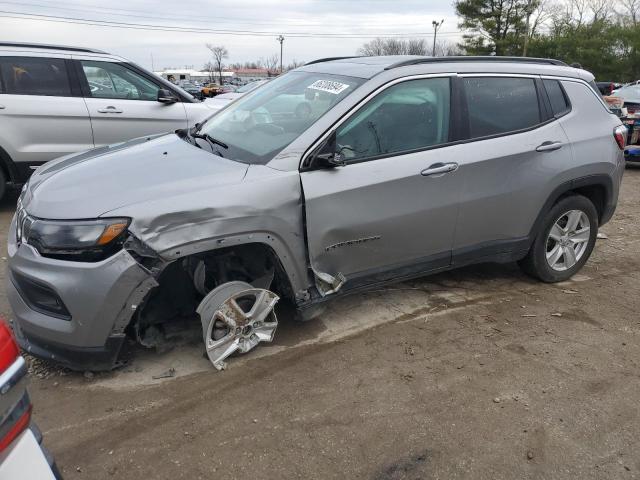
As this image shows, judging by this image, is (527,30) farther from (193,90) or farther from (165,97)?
(165,97)

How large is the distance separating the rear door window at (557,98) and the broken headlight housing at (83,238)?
11.1 feet

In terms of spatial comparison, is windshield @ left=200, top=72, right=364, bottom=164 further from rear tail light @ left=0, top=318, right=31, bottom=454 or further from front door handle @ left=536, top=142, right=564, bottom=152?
rear tail light @ left=0, top=318, right=31, bottom=454

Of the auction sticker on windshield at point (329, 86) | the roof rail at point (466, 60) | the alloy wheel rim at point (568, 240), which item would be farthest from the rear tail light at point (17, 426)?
the alloy wheel rim at point (568, 240)

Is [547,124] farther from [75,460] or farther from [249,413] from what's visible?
[75,460]

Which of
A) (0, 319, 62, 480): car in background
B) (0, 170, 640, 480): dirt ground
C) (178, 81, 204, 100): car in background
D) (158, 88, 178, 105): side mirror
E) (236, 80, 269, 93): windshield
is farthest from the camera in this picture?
(178, 81, 204, 100): car in background

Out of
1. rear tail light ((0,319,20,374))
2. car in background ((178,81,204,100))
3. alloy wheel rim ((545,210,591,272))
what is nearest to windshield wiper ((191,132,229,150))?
rear tail light ((0,319,20,374))

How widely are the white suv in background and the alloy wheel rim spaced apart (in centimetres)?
403

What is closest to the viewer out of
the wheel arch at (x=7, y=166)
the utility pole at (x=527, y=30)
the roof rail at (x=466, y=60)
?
the roof rail at (x=466, y=60)

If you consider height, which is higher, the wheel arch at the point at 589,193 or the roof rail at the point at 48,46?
the roof rail at the point at 48,46

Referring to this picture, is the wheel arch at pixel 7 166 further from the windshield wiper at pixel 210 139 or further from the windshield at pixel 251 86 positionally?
the windshield wiper at pixel 210 139

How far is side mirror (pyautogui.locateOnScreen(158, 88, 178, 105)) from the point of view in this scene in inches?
270

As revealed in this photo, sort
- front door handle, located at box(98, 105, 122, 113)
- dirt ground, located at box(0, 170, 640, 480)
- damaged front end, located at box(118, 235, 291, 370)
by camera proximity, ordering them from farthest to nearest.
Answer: front door handle, located at box(98, 105, 122, 113) → damaged front end, located at box(118, 235, 291, 370) → dirt ground, located at box(0, 170, 640, 480)

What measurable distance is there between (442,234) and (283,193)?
4.29ft

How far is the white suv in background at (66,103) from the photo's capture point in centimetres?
629
